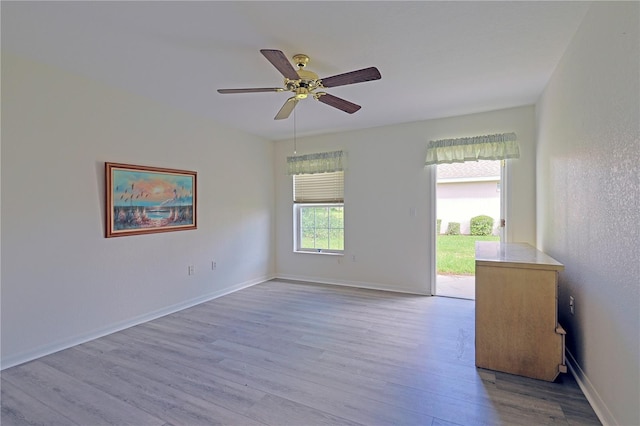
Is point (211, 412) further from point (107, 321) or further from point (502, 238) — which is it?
point (502, 238)

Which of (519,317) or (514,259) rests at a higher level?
(514,259)

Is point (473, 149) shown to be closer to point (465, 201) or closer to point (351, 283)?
point (465, 201)

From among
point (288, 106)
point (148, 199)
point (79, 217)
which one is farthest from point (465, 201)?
point (79, 217)

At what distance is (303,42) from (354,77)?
0.51 m

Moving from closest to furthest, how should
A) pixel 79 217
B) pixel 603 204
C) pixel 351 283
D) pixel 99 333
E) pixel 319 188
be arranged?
1. pixel 603 204
2. pixel 79 217
3. pixel 99 333
4. pixel 351 283
5. pixel 319 188

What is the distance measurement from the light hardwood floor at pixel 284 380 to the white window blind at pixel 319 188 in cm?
228

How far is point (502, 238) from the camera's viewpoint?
4.09 m

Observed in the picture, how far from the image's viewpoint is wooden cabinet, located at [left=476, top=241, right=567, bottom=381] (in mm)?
2199

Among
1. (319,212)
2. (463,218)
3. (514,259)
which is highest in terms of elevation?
(319,212)

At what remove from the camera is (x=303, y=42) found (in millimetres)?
2307

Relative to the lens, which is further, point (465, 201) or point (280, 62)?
point (465, 201)

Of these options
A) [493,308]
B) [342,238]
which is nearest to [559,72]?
[493,308]

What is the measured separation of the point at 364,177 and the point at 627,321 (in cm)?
361

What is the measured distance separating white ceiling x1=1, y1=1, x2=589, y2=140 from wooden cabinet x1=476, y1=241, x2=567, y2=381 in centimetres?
168
